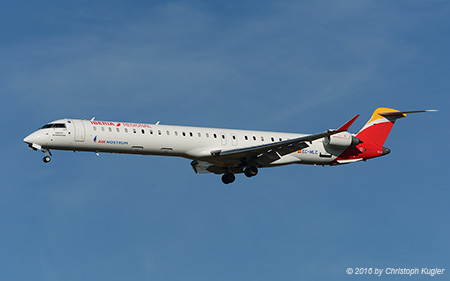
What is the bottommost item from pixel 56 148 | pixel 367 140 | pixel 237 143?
pixel 56 148

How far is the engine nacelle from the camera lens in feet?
136

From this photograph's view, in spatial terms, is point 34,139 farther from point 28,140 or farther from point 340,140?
point 340,140

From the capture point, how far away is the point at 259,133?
40.9 metres

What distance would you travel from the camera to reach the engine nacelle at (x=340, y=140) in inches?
1630

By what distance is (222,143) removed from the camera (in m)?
39.1

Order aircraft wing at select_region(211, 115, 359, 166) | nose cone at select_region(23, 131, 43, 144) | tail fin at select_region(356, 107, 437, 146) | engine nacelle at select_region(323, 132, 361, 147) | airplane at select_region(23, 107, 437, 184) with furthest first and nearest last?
tail fin at select_region(356, 107, 437, 146)
engine nacelle at select_region(323, 132, 361, 147)
aircraft wing at select_region(211, 115, 359, 166)
airplane at select_region(23, 107, 437, 184)
nose cone at select_region(23, 131, 43, 144)

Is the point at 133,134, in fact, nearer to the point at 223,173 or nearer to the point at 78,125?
the point at 78,125

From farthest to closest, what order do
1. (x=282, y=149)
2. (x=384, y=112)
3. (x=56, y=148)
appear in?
(x=384, y=112), (x=282, y=149), (x=56, y=148)

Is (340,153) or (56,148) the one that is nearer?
(56,148)

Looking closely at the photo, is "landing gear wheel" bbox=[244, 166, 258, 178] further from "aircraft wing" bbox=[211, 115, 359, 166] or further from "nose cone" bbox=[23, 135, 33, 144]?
"nose cone" bbox=[23, 135, 33, 144]

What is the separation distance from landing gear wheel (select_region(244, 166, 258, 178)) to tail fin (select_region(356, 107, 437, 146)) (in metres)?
7.52

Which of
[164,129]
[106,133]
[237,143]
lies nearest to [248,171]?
[237,143]

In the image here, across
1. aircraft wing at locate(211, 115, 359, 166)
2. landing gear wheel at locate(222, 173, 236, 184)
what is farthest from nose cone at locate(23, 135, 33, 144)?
landing gear wheel at locate(222, 173, 236, 184)

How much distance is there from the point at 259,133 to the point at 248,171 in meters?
2.39
